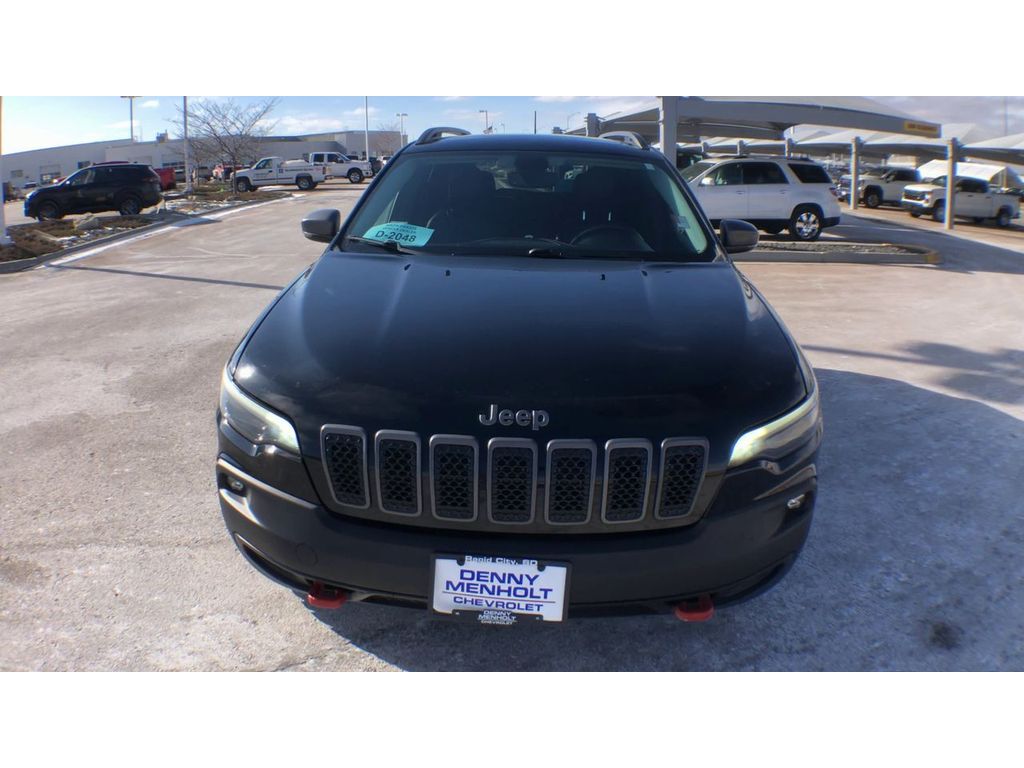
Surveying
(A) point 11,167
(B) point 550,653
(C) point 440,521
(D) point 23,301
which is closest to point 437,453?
(C) point 440,521

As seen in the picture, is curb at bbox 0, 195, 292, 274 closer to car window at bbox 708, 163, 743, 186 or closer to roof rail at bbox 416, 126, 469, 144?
roof rail at bbox 416, 126, 469, 144

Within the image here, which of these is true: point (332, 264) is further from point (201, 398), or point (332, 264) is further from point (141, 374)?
point (141, 374)

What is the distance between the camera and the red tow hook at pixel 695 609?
7.97 feet

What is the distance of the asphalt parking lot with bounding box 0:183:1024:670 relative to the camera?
2.82m

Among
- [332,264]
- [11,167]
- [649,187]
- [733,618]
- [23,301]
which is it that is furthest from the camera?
[11,167]

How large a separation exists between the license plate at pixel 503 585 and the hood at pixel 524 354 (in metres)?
0.36

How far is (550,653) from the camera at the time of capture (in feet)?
9.30

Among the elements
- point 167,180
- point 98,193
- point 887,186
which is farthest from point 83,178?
point 887,186

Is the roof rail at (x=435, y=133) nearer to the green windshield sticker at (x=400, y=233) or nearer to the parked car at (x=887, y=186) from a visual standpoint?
the green windshield sticker at (x=400, y=233)

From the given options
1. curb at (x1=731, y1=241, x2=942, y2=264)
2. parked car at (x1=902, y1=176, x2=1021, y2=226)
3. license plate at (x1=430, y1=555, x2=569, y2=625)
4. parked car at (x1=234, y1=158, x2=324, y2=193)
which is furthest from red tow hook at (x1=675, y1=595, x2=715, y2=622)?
parked car at (x1=234, y1=158, x2=324, y2=193)

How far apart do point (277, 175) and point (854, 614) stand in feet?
139

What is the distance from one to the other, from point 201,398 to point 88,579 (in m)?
2.41

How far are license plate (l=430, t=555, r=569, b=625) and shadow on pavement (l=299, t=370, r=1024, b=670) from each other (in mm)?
219

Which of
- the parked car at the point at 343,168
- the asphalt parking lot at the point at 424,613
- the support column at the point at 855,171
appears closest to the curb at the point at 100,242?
the asphalt parking lot at the point at 424,613
